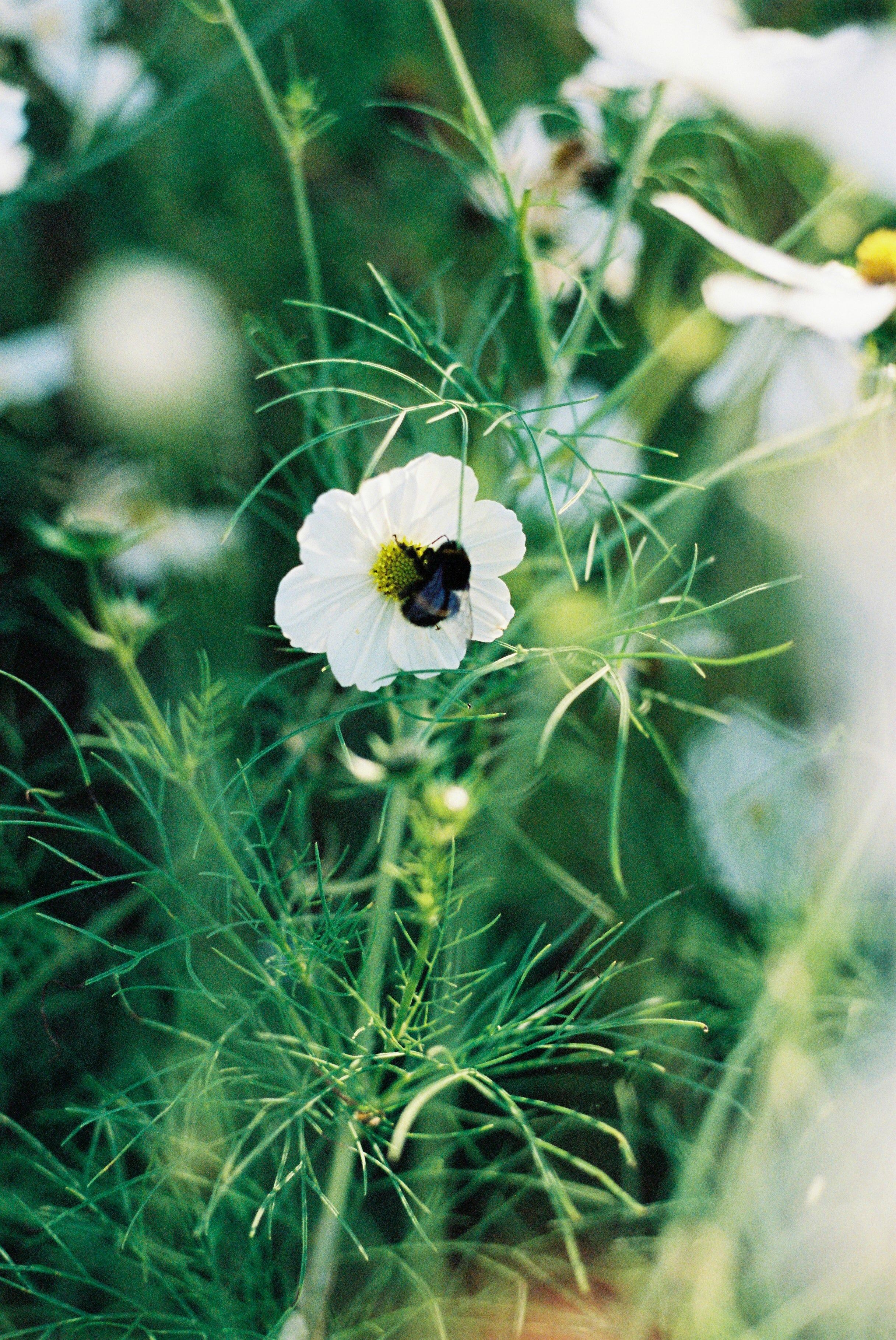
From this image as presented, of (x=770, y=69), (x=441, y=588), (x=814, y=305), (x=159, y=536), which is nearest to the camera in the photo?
(x=441, y=588)

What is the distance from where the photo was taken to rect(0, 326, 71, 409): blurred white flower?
66 cm

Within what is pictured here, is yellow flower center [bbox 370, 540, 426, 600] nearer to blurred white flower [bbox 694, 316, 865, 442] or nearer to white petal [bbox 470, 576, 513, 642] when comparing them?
white petal [bbox 470, 576, 513, 642]

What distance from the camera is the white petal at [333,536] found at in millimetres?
318

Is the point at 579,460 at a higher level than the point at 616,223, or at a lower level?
lower

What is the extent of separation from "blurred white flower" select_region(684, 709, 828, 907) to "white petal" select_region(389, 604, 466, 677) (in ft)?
1.08

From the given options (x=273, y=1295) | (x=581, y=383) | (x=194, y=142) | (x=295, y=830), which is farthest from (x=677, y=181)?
(x=273, y=1295)

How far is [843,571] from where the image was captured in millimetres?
698

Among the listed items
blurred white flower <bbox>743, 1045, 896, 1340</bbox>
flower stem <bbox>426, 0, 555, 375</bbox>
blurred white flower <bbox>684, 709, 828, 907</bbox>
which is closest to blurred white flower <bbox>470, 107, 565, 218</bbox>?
flower stem <bbox>426, 0, 555, 375</bbox>

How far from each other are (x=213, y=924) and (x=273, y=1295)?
0.90ft

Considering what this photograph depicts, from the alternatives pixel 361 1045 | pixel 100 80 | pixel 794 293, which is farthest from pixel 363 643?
pixel 100 80

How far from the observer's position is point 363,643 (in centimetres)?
33

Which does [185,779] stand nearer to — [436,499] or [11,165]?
[436,499]

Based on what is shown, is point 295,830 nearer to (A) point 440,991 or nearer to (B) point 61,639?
(A) point 440,991

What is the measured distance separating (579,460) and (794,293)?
122 millimetres
